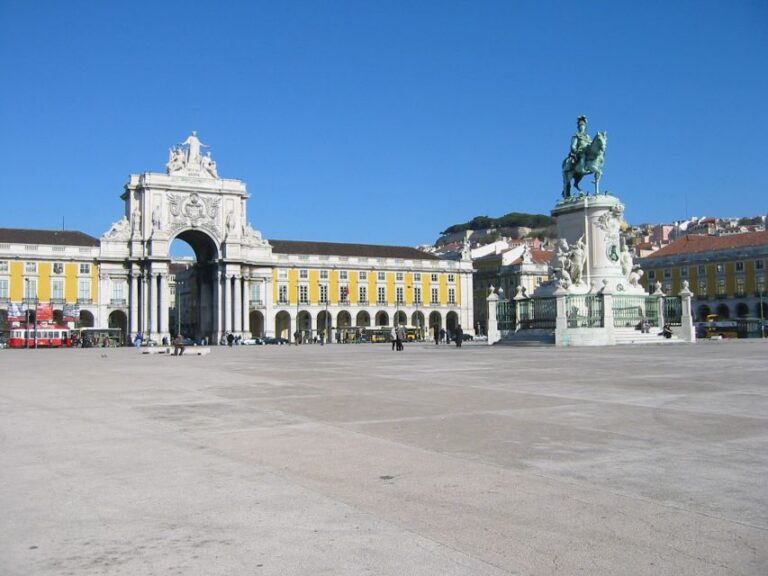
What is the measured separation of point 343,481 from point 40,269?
8133 centimetres

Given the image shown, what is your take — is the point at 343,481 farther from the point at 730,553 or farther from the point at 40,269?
the point at 40,269

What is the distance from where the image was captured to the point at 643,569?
14.1ft

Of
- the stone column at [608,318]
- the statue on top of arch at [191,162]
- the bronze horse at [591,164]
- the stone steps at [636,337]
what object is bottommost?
the stone steps at [636,337]

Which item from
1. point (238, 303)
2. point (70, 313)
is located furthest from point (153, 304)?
point (238, 303)

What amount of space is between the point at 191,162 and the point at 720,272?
5815 centimetres

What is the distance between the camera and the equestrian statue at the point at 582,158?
126 feet

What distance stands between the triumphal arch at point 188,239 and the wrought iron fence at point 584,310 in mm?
50408

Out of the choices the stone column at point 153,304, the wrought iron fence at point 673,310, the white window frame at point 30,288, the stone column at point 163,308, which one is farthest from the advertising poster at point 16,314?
the wrought iron fence at point 673,310

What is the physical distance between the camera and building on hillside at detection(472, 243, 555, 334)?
10188 centimetres

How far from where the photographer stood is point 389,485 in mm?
6309

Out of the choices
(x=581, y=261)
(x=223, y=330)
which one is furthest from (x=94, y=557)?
(x=223, y=330)

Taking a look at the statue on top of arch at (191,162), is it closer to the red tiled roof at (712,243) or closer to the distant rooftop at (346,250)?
the distant rooftop at (346,250)

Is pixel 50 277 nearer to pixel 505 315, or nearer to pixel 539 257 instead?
pixel 505 315

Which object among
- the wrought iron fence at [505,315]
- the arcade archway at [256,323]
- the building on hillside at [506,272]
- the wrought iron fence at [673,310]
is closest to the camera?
the wrought iron fence at [505,315]
